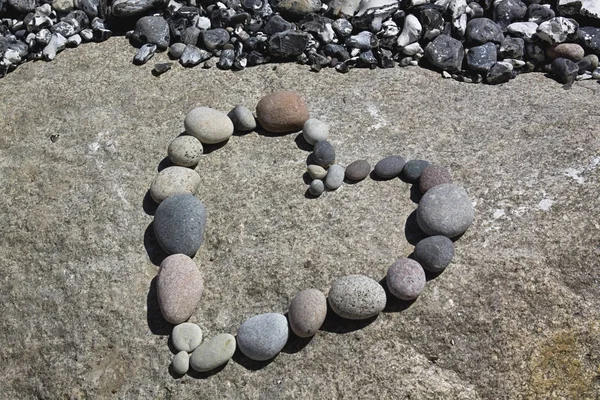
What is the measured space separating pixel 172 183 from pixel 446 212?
0.97m

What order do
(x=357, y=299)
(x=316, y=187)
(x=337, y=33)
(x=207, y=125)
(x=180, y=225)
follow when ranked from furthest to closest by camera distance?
(x=337, y=33)
(x=207, y=125)
(x=316, y=187)
(x=180, y=225)
(x=357, y=299)

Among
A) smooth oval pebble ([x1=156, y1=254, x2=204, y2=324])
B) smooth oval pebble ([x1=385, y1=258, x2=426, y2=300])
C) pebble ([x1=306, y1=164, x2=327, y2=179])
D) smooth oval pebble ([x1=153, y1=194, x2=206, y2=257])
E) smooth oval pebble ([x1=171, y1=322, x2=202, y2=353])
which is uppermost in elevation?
smooth oval pebble ([x1=385, y1=258, x2=426, y2=300])

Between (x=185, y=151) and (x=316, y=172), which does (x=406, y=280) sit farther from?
(x=185, y=151)

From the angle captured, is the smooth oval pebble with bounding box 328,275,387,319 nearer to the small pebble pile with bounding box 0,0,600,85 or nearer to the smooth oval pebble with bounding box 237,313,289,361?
the smooth oval pebble with bounding box 237,313,289,361

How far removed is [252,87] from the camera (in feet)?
9.68

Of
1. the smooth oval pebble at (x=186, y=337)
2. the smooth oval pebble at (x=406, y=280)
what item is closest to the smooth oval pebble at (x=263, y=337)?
the smooth oval pebble at (x=186, y=337)

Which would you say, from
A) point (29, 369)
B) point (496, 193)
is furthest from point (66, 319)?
point (496, 193)

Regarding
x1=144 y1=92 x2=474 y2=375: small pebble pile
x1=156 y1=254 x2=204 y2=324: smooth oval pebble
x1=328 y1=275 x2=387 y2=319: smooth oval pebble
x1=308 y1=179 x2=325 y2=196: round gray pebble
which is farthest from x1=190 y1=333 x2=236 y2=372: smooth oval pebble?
x1=308 y1=179 x2=325 y2=196: round gray pebble

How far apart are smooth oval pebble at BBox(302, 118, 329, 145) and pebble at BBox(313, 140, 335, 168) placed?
0.06 m

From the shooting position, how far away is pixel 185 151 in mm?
2566

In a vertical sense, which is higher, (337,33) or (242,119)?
(337,33)

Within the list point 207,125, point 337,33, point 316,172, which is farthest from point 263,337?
point 337,33

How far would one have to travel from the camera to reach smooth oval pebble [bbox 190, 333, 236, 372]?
6.86 ft

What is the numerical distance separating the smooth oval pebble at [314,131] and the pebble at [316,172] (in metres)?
0.15
